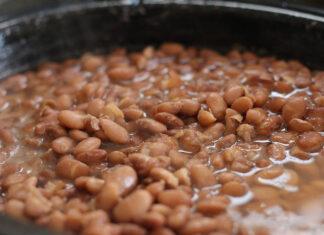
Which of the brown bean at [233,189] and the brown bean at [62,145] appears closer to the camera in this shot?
the brown bean at [233,189]

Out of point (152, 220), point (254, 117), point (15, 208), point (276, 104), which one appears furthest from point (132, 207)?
point (276, 104)

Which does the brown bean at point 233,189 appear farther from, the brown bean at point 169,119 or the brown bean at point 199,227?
the brown bean at point 169,119

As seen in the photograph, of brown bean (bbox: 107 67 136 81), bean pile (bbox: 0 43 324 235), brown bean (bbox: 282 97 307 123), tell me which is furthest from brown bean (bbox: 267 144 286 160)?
brown bean (bbox: 107 67 136 81)

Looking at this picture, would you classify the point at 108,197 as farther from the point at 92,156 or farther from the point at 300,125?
the point at 300,125

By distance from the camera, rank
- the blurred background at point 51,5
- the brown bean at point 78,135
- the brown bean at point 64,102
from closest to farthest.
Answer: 1. the brown bean at point 78,135
2. the brown bean at point 64,102
3. the blurred background at point 51,5

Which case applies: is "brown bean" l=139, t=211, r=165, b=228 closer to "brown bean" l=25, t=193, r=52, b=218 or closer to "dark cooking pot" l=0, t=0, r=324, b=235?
"brown bean" l=25, t=193, r=52, b=218

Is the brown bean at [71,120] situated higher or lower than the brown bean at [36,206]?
higher

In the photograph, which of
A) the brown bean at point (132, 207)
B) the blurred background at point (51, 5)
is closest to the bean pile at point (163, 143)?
the brown bean at point (132, 207)
